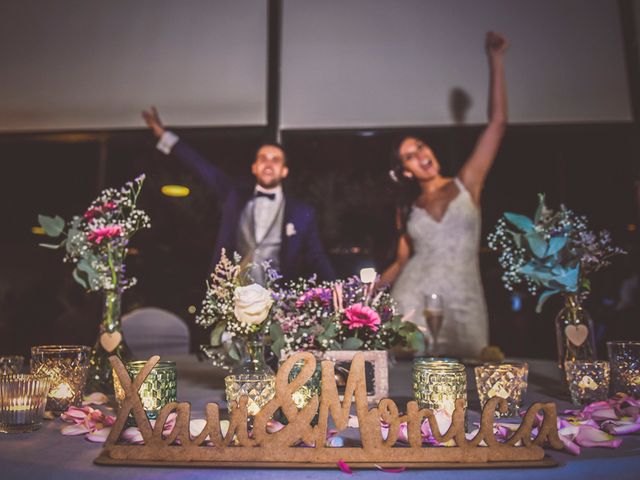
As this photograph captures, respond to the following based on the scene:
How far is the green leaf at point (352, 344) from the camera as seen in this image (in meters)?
1.26

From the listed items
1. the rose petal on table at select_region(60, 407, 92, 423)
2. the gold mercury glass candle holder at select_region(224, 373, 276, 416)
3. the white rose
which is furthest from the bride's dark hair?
the rose petal on table at select_region(60, 407, 92, 423)

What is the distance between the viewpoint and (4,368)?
49.2 inches

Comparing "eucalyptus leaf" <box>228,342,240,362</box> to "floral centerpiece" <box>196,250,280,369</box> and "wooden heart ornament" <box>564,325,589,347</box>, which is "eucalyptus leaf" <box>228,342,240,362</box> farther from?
"wooden heart ornament" <box>564,325,589,347</box>

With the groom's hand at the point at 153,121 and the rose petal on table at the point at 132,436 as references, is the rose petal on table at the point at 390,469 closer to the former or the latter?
the rose petal on table at the point at 132,436

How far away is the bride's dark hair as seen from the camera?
2619 millimetres

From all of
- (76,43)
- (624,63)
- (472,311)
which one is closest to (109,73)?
(76,43)

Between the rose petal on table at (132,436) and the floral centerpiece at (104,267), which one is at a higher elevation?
the floral centerpiece at (104,267)

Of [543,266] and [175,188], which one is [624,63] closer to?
[543,266]

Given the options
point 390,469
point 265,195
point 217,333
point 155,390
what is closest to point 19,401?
point 155,390

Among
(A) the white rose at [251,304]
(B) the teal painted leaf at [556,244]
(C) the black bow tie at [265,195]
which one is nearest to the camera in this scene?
(A) the white rose at [251,304]

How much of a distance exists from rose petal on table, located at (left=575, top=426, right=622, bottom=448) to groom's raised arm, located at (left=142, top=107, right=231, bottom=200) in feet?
7.02

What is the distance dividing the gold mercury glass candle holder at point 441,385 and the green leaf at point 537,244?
1.64 ft

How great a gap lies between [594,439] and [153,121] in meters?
2.63

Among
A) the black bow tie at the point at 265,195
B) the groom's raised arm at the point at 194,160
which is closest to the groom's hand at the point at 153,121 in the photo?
the groom's raised arm at the point at 194,160
